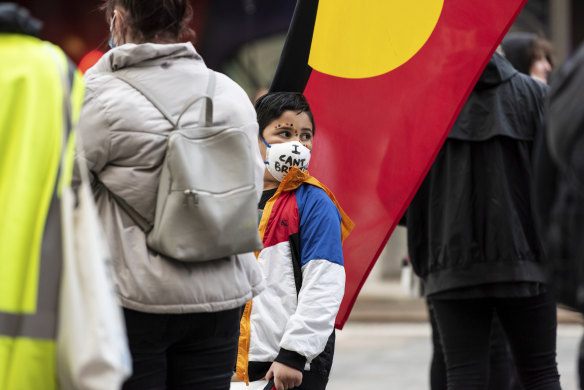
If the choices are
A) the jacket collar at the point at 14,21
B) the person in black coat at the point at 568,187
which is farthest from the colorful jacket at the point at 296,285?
the jacket collar at the point at 14,21

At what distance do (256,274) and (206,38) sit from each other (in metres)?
10.5

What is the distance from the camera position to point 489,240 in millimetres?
4004

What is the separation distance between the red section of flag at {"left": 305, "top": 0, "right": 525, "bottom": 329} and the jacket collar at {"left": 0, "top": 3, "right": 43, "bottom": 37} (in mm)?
1873

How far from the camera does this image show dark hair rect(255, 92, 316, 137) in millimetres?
3684

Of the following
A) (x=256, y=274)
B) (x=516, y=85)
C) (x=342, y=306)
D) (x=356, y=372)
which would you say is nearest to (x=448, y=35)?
(x=516, y=85)

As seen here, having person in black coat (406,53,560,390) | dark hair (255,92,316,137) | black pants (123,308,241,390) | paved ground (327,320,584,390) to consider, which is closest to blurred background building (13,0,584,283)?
paved ground (327,320,584,390)

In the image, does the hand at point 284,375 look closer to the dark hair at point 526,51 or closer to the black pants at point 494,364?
→ the black pants at point 494,364

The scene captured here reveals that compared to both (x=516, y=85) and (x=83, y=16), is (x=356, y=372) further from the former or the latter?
(x=83, y=16)

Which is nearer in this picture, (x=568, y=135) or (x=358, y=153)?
(x=568, y=135)

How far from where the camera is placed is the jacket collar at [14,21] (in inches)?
95.4

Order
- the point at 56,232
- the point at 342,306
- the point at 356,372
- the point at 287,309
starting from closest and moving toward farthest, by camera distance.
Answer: the point at 56,232 < the point at 287,309 < the point at 342,306 < the point at 356,372

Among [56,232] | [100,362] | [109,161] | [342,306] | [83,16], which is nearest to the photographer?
[100,362]

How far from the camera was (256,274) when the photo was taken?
9.78 ft

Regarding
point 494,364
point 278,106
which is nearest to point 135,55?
point 278,106
